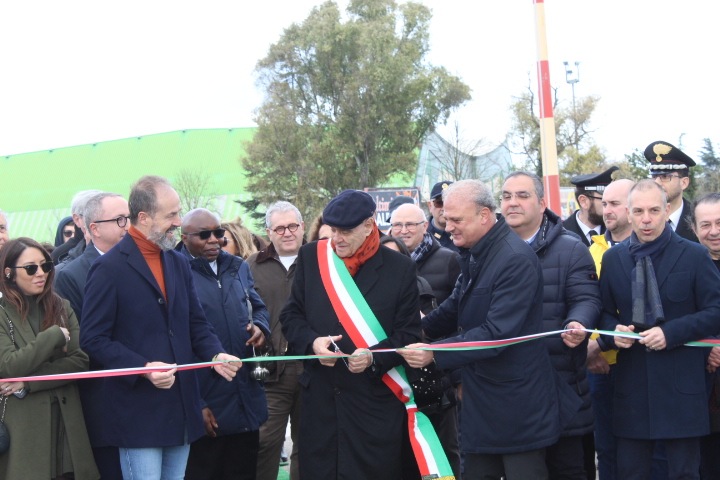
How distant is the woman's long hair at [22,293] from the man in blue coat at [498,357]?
78.7 inches

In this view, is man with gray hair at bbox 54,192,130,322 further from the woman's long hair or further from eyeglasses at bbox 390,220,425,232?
eyeglasses at bbox 390,220,425,232

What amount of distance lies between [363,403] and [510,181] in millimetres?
1795

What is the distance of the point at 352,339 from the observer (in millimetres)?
5074

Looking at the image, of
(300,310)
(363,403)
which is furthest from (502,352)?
(300,310)

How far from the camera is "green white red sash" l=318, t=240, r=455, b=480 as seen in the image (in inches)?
200

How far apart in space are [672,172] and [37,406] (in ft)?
15.9

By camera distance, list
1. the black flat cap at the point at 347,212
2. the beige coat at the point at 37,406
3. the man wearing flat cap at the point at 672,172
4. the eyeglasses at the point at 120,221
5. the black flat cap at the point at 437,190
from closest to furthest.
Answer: the beige coat at the point at 37,406 < the black flat cap at the point at 347,212 < the eyeglasses at the point at 120,221 < the man wearing flat cap at the point at 672,172 < the black flat cap at the point at 437,190

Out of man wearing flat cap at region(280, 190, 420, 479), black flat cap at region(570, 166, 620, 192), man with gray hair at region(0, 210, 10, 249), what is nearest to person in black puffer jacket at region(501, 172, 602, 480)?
man wearing flat cap at region(280, 190, 420, 479)

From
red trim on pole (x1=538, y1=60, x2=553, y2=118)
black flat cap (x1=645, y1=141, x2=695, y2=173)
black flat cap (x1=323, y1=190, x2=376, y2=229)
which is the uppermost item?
red trim on pole (x1=538, y1=60, x2=553, y2=118)

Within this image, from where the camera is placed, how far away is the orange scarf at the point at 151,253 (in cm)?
485

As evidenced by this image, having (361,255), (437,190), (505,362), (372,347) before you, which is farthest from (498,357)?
(437,190)

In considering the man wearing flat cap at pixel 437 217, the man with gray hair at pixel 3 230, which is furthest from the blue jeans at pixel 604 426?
the man with gray hair at pixel 3 230

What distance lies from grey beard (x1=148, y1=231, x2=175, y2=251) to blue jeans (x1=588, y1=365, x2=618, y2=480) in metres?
3.38

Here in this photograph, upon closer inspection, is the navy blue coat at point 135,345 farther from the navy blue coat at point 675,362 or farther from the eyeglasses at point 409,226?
the eyeglasses at point 409,226
